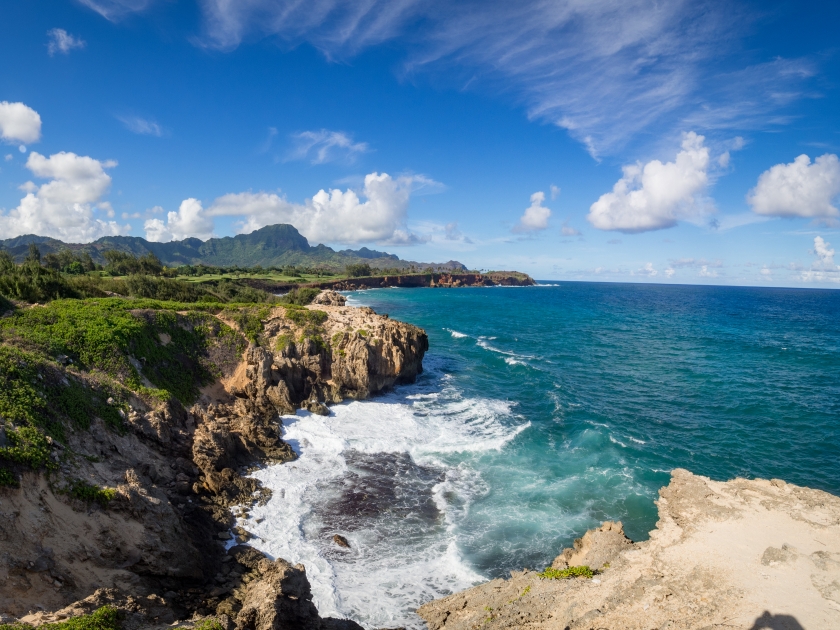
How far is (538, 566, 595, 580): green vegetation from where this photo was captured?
1457 cm

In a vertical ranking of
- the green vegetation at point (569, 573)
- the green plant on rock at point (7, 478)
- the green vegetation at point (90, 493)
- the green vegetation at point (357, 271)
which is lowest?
the green vegetation at point (569, 573)

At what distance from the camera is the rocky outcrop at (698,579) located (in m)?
12.2

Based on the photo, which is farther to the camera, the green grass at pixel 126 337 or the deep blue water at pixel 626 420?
the green grass at pixel 126 337

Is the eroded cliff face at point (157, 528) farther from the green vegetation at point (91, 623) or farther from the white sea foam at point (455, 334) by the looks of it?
the white sea foam at point (455, 334)

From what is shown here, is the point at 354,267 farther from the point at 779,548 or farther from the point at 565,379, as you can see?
the point at 779,548

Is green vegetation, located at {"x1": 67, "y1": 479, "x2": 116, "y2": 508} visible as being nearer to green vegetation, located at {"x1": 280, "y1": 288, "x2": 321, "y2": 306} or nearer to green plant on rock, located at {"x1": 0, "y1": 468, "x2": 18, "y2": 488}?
green plant on rock, located at {"x1": 0, "y1": 468, "x2": 18, "y2": 488}

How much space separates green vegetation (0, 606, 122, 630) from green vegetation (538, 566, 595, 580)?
503 inches

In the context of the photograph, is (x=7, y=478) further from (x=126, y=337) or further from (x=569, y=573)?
(x=569, y=573)

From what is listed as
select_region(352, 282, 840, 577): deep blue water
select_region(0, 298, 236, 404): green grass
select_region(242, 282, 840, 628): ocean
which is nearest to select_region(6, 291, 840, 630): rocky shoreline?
select_region(242, 282, 840, 628): ocean

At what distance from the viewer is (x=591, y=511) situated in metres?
22.1

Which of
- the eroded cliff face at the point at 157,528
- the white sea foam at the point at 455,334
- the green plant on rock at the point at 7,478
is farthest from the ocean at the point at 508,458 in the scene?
the white sea foam at the point at 455,334

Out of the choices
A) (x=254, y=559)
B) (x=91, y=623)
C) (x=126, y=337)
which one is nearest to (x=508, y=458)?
(x=254, y=559)

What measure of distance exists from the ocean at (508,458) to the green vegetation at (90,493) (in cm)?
610

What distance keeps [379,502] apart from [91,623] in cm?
1379
